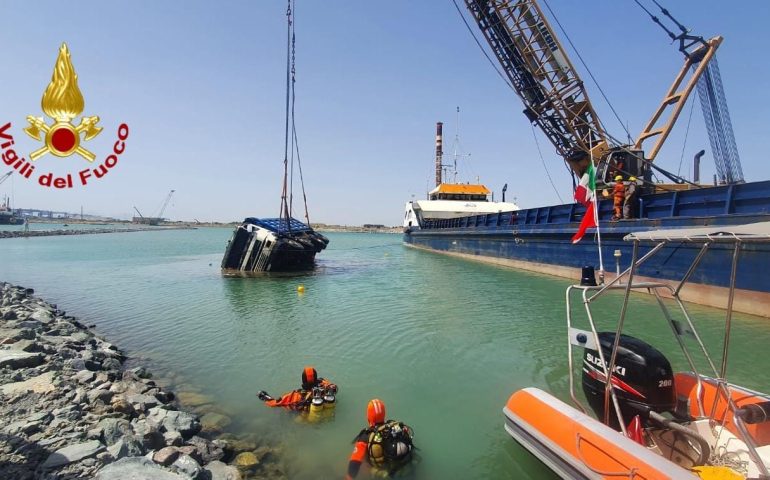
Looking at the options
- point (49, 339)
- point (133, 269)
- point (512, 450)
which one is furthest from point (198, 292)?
point (512, 450)

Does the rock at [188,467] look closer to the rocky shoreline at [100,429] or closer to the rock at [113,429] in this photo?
the rocky shoreline at [100,429]

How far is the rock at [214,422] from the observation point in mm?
5395

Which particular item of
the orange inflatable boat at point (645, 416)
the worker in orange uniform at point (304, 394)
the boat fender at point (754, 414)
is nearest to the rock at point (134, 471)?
the worker in orange uniform at point (304, 394)

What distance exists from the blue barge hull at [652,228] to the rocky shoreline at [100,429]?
12.6 metres

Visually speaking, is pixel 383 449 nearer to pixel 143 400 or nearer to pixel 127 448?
pixel 127 448

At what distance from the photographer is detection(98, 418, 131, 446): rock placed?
4254mm

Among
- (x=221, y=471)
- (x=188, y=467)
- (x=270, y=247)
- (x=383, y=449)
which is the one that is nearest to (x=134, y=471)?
(x=188, y=467)

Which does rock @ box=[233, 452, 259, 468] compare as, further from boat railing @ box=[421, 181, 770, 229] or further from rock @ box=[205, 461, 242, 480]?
boat railing @ box=[421, 181, 770, 229]

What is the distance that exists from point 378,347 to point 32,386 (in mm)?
5740

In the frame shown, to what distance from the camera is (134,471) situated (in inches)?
137

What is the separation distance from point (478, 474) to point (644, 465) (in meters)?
1.79

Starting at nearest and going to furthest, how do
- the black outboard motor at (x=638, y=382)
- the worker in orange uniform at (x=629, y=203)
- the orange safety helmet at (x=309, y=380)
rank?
the black outboard motor at (x=638, y=382)
the orange safety helmet at (x=309, y=380)
the worker in orange uniform at (x=629, y=203)

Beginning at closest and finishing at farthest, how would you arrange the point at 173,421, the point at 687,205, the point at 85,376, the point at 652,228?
the point at 173,421 → the point at 85,376 → the point at 687,205 → the point at 652,228

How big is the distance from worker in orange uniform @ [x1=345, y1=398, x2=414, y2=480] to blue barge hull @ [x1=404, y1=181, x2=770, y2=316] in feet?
35.3
